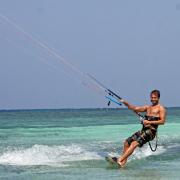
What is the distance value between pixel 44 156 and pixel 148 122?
366 cm

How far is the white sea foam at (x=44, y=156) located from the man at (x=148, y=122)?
1525mm

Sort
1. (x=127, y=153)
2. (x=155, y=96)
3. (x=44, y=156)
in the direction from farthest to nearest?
(x=44, y=156), (x=127, y=153), (x=155, y=96)

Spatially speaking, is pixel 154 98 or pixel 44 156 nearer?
pixel 154 98

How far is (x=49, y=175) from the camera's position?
11.9 metres

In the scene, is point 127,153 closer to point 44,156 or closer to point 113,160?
point 113,160

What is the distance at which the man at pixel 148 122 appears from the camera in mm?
12922

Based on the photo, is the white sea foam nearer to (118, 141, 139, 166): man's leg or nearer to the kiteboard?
the kiteboard

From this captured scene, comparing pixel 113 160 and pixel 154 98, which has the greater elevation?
pixel 154 98

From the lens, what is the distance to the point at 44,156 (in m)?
15.5

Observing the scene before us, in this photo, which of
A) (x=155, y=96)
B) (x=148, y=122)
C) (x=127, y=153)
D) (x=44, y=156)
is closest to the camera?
(x=155, y=96)

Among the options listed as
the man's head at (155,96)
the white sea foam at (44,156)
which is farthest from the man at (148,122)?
the white sea foam at (44,156)

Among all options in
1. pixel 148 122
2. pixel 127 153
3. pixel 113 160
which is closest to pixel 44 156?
pixel 113 160

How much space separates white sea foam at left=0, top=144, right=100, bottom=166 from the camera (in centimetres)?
1438

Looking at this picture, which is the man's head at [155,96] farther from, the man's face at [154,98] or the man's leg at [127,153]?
the man's leg at [127,153]
